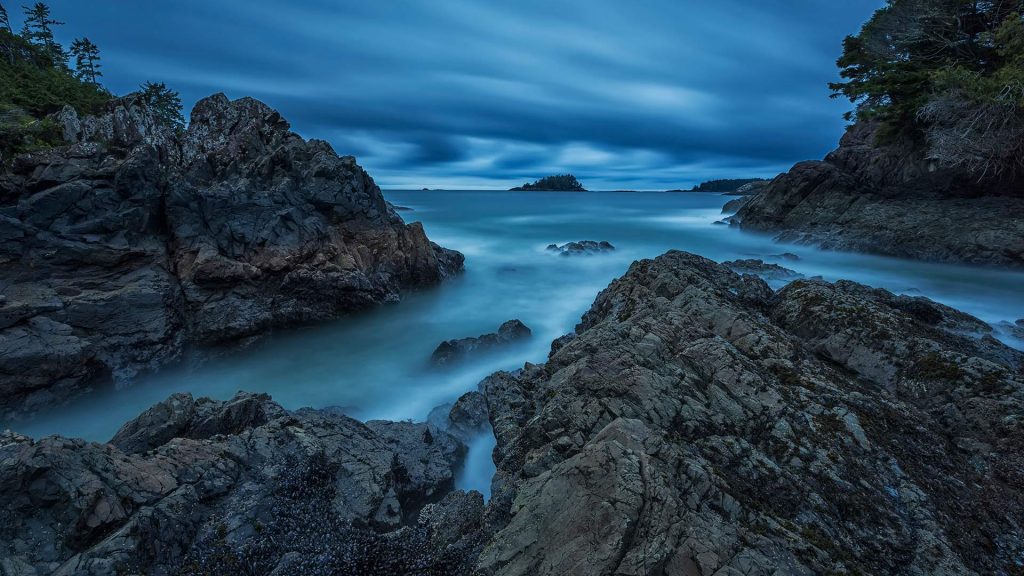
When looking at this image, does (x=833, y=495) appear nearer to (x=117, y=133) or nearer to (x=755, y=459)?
(x=755, y=459)

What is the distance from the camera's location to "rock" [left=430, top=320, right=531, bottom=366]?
560 inches

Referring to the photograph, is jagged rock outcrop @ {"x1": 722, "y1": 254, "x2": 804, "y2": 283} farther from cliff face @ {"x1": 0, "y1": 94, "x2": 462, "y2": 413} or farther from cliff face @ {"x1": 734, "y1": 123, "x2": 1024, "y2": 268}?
cliff face @ {"x1": 0, "y1": 94, "x2": 462, "y2": 413}

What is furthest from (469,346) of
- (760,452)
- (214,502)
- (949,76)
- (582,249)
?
(949,76)

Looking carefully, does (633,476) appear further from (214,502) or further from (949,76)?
(949,76)

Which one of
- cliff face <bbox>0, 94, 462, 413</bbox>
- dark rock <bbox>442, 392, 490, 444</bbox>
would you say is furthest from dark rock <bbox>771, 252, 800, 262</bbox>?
dark rock <bbox>442, 392, 490, 444</bbox>

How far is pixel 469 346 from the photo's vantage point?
1472 cm

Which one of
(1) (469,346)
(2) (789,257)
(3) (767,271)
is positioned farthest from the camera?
(2) (789,257)

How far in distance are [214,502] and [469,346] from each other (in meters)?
9.56

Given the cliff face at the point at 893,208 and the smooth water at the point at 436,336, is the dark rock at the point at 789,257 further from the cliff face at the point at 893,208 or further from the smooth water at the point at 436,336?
the cliff face at the point at 893,208

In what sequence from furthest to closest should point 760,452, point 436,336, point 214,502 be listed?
1. point 436,336
2. point 214,502
3. point 760,452

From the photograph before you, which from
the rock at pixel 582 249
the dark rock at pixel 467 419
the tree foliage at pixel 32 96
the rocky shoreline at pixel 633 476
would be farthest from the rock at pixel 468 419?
the rock at pixel 582 249

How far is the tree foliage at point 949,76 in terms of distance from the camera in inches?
618

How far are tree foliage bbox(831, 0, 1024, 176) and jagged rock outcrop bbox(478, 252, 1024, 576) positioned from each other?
48.1ft

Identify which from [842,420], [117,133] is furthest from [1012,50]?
[117,133]
